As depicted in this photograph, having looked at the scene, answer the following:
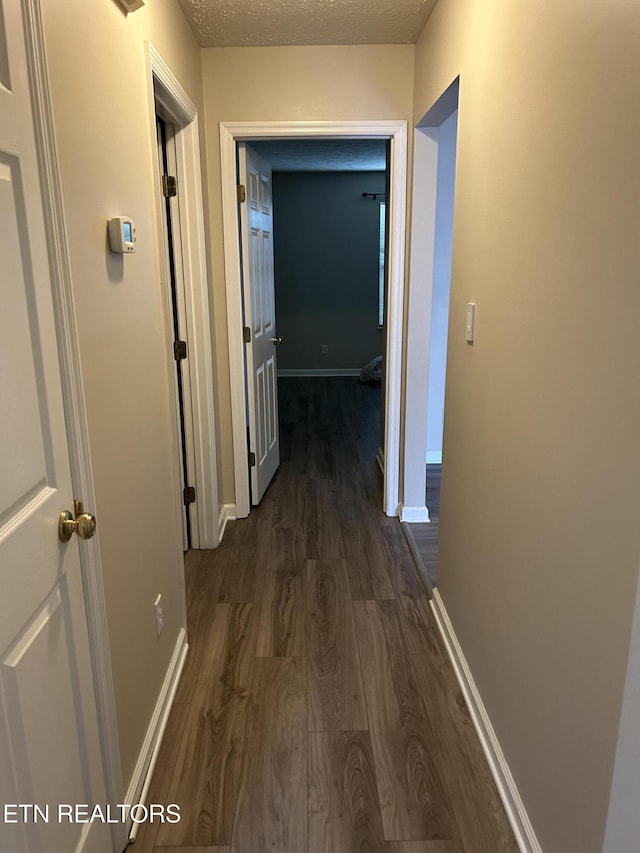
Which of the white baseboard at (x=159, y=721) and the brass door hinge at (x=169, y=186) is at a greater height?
the brass door hinge at (x=169, y=186)

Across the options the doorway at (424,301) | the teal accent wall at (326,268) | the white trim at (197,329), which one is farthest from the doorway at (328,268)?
the white trim at (197,329)

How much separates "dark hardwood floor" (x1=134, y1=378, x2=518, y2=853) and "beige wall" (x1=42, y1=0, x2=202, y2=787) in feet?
0.75

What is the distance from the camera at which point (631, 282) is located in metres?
1.01

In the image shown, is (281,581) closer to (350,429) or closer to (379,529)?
(379,529)

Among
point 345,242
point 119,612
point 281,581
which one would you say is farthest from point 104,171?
point 345,242

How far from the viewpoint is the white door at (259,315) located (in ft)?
11.0

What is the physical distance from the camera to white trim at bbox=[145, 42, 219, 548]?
277 centimetres

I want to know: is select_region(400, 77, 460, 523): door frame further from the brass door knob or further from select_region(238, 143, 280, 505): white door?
the brass door knob

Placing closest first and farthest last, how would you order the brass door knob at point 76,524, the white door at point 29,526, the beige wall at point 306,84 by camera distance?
the white door at point 29,526 < the brass door knob at point 76,524 < the beige wall at point 306,84

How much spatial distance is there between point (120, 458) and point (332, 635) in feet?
4.17

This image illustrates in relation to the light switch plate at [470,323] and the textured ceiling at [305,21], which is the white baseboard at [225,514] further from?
the textured ceiling at [305,21]

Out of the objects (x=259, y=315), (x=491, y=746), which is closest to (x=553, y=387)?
(x=491, y=746)

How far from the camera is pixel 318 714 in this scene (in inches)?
79.6

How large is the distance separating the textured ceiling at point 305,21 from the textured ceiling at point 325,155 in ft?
5.50
